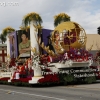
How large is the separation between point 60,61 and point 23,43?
1875cm

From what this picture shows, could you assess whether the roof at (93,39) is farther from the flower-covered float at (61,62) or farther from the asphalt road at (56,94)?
the asphalt road at (56,94)

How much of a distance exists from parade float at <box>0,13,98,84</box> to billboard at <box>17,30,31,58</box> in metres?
15.2

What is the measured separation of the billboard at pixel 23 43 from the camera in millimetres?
39719

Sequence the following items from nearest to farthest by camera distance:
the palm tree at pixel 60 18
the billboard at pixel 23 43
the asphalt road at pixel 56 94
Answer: the asphalt road at pixel 56 94, the billboard at pixel 23 43, the palm tree at pixel 60 18

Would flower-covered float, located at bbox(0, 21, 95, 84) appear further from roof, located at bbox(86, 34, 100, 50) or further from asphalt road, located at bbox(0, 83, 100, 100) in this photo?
roof, located at bbox(86, 34, 100, 50)

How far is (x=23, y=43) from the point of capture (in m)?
40.3

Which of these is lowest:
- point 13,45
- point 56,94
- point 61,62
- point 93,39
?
point 56,94

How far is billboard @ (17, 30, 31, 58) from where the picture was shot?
3972cm

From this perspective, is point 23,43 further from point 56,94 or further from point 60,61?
point 56,94

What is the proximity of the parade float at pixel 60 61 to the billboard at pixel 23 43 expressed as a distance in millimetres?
15202

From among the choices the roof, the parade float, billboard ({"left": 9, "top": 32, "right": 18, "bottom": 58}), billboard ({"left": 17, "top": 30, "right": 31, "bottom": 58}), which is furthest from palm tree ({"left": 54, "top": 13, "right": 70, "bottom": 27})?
the roof

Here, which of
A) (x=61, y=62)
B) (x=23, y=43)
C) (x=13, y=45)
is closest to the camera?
(x=61, y=62)

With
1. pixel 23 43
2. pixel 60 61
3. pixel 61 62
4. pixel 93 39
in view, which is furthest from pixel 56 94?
pixel 93 39

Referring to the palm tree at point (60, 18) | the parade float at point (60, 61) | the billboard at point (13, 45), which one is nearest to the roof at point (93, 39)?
the palm tree at point (60, 18)
